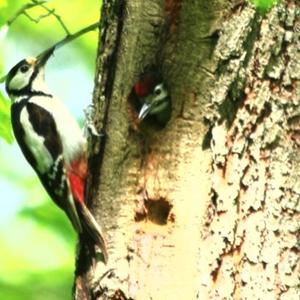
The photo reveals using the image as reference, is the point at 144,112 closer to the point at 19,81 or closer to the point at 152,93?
the point at 152,93

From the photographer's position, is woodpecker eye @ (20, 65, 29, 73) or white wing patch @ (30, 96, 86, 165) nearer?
white wing patch @ (30, 96, 86, 165)

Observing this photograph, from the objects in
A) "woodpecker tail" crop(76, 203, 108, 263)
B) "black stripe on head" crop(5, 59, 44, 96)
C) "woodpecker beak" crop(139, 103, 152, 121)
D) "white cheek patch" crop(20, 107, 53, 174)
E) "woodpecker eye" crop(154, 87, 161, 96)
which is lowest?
"woodpecker tail" crop(76, 203, 108, 263)

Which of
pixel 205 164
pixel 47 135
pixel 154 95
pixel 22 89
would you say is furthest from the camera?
pixel 22 89

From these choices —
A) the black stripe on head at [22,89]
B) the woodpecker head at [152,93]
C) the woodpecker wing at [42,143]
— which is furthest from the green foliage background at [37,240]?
the woodpecker head at [152,93]

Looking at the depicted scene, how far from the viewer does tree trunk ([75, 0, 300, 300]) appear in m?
3.70

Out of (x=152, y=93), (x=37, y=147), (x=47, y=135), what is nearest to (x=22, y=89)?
(x=47, y=135)

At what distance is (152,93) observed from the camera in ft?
12.7

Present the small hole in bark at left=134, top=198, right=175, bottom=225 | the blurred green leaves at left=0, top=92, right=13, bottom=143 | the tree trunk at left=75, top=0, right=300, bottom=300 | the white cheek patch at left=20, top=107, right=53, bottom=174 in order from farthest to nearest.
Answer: the white cheek patch at left=20, top=107, right=53, bottom=174, the blurred green leaves at left=0, top=92, right=13, bottom=143, the small hole in bark at left=134, top=198, right=175, bottom=225, the tree trunk at left=75, top=0, right=300, bottom=300

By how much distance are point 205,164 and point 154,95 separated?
383mm

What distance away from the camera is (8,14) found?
16.7 ft

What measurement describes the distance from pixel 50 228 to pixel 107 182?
8.01ft

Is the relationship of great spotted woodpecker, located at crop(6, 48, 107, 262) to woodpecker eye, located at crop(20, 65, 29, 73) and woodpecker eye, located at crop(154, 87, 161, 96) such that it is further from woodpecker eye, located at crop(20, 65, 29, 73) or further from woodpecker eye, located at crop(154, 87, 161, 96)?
woodpecker eye, located at crop(154, 87, 161, 96)

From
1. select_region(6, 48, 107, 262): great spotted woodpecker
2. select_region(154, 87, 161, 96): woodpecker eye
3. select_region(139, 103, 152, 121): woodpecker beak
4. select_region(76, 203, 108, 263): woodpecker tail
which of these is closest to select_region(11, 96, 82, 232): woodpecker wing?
Result: select_region(6, 48, 107, 262): great spotted woodpecker

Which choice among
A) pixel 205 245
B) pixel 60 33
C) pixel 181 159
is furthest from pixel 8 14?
pixel 60 33
